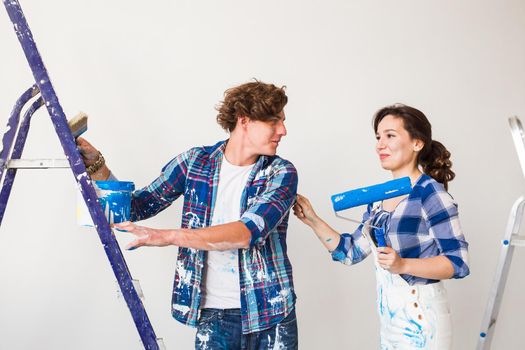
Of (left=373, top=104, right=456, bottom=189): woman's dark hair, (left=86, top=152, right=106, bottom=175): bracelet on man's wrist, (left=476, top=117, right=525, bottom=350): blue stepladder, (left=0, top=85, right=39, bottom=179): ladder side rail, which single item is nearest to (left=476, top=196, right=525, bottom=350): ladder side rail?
(left=476, top=117, right=525, bottom=350): blue stepladder

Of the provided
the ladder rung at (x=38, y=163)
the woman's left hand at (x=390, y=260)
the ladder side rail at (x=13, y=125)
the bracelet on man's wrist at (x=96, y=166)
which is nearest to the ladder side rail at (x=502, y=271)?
the woman's left hand at (x=390, y=260)

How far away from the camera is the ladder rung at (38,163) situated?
1.41m

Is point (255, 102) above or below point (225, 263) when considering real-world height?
above

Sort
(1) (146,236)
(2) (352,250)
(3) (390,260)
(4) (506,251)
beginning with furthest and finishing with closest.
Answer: (4) (506,251) < (2) (352,250) < (3) (390,260) < (1) (146,236)

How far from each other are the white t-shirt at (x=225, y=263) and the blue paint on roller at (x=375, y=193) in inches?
12.2

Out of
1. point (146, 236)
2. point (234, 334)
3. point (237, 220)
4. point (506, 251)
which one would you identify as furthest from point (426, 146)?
point (146, 236)

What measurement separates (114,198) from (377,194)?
0.72m

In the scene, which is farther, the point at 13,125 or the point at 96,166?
the point at 96,166

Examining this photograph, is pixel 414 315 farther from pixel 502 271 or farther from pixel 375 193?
pixel 502 271

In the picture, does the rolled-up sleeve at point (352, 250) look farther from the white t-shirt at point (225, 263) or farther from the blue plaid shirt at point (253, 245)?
the white t-shirt at point (225, 263)

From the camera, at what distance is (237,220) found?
1693 mm

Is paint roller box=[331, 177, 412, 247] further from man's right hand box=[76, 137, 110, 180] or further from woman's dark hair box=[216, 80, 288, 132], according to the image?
man's right hand box=[76, 137, 110, 180]

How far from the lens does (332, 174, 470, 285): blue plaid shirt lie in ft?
5.48

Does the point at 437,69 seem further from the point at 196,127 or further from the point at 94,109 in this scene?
the point at 94,109
